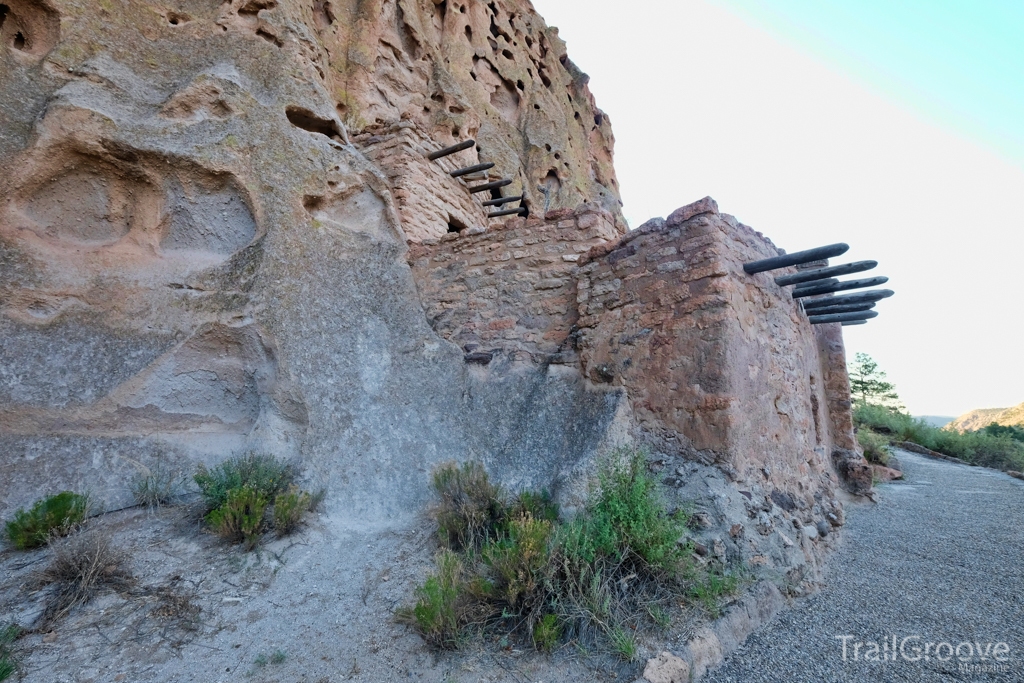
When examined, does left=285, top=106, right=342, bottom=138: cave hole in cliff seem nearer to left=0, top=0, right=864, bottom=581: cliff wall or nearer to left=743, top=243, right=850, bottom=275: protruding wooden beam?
left=0, top=0, right=864, bottom=581: cliff wall

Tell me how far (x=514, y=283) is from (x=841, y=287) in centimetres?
303

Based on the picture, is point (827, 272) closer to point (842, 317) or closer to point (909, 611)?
point (842, 317)

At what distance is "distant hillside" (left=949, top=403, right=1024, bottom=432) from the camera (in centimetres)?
2278

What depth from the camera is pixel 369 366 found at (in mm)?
4301

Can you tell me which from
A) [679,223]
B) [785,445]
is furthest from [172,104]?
[785,445]

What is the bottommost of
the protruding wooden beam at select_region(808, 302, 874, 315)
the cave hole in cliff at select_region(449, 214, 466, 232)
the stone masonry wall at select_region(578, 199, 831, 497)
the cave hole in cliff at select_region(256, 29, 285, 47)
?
the stone masonry wall at select_region(578, 199, 831, 497)

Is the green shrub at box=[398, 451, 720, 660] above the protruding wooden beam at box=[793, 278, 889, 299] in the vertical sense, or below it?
below

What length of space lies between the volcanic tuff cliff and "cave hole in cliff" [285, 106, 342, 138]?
1.1 inches

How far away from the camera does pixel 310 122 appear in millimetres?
5094

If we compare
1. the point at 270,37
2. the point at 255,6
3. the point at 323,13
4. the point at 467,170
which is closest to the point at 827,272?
the point at 467,170

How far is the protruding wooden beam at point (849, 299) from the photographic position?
15.0 ft

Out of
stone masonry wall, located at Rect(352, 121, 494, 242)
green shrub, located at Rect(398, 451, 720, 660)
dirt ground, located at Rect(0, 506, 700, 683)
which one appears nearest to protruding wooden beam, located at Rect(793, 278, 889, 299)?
green shrub, located at Rect(398, 451, 720, 660)

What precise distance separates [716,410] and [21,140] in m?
5.48

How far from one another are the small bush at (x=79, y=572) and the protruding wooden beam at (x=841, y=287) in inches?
220
